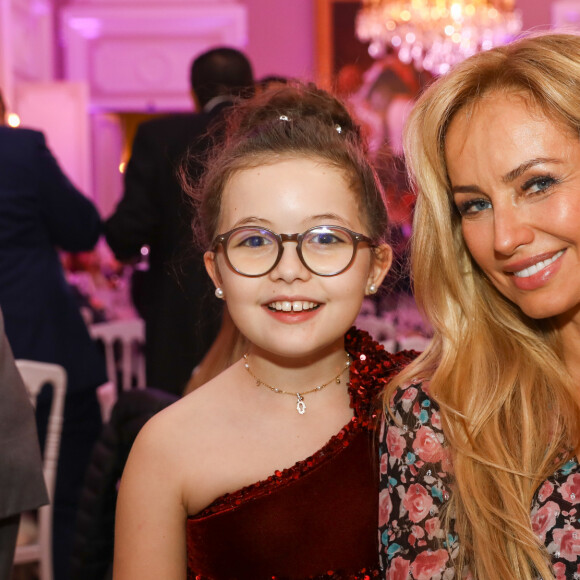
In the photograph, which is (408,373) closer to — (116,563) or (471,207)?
(471,207)

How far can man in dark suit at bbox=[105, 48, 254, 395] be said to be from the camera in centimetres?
320

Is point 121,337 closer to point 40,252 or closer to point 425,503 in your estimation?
point 40,252

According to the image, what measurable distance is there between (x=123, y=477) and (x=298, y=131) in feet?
2.29

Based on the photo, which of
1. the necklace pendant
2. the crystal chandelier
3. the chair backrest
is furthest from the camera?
the crystal chandelier

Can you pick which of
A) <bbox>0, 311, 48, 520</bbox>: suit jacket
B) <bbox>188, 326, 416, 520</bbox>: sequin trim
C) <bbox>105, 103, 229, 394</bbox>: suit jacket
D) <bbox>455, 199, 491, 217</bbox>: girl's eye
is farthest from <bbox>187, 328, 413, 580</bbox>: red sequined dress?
<bbox>105, 103, 229, 394</bbox>: suit jacket

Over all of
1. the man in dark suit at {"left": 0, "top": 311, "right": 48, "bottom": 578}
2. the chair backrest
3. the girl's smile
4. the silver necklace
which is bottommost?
the man in dark suit at {"left": 0, "top": 311, "right": 48, "bottom": 578}

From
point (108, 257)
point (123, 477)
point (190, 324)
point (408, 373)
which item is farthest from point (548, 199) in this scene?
point (108, 257)

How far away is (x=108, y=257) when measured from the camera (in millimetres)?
7617

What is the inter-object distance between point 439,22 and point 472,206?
496 centimetres

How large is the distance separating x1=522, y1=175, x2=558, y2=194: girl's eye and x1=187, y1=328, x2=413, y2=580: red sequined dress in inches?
20.1

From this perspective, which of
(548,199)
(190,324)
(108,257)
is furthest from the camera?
(108,257)

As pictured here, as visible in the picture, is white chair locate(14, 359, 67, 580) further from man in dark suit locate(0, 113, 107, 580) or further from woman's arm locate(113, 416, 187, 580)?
woman's arm locate(113, 416, 187, 580)

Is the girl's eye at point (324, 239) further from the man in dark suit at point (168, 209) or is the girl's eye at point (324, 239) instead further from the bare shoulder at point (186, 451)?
the man in dark suit at point (168, 209)

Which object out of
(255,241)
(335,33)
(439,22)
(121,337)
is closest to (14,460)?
(255,241)
